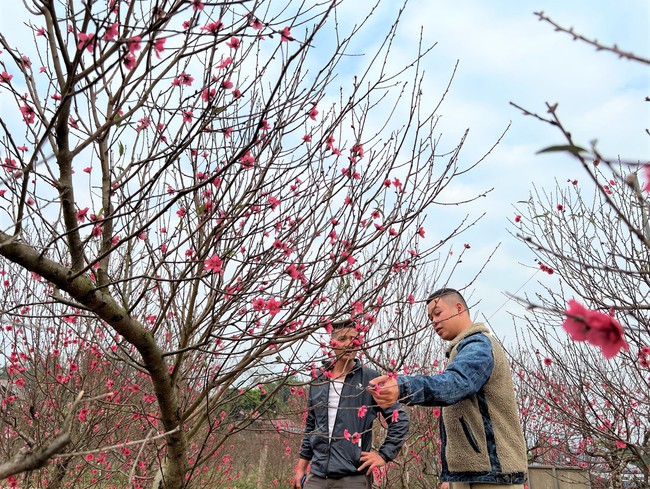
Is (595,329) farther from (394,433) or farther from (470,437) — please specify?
(394,433)

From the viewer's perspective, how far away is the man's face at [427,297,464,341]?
3021 millimetres

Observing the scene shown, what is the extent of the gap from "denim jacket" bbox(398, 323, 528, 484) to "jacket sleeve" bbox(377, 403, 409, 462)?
51cm

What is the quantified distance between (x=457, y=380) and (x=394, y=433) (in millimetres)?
1077

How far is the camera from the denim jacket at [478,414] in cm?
244

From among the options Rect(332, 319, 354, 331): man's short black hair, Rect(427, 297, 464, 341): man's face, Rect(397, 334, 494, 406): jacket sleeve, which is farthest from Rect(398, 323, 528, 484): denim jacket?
Rect(332, 319, 354, 331): man's short black hair

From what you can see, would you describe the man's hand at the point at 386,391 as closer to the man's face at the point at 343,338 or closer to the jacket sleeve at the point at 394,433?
the man's face at the point at 343,338

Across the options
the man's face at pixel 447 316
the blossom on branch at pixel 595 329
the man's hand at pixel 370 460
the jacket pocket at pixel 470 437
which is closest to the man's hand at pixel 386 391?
the jacket pocket at pixel 470 437

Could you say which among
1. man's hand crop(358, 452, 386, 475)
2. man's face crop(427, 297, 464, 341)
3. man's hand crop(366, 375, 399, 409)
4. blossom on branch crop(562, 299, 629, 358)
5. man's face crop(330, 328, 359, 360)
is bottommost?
man's hand crop(358, 452, 386, 475)

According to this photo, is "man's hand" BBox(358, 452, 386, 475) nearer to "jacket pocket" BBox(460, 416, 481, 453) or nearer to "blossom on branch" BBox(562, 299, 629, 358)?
"jacket pocket" BBox(460, 416, 481, 453)

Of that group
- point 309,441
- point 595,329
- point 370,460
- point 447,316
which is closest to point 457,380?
point 447,316

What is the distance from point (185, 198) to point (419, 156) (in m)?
1.38

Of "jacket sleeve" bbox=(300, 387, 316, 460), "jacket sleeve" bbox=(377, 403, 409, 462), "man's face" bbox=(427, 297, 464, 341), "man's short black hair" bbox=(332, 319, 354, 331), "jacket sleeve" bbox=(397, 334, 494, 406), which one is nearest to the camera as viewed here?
"jacket sleeve" bbox=(397, 334, 494, 406)

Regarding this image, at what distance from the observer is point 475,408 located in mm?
2697

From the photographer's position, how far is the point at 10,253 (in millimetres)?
1742
